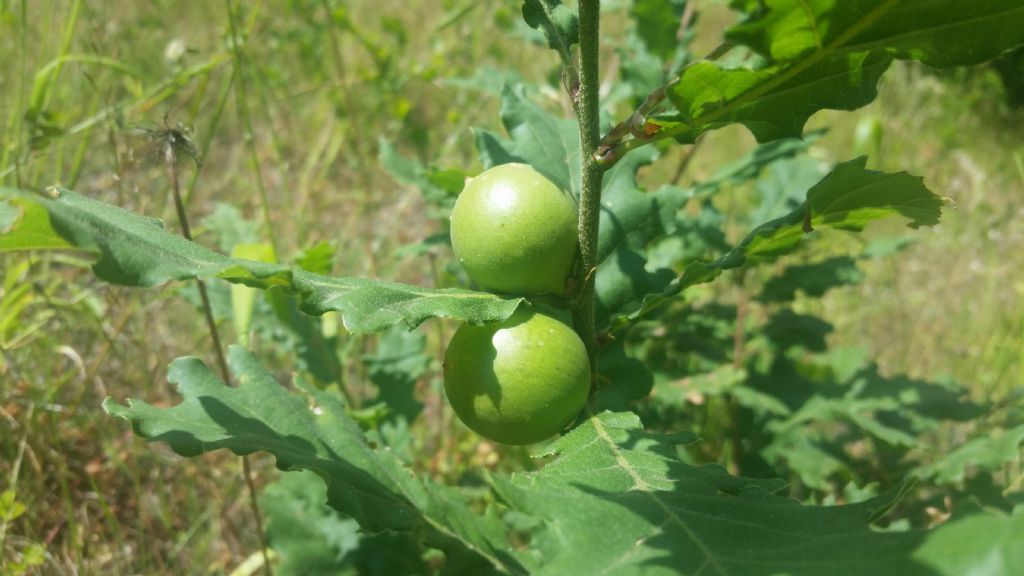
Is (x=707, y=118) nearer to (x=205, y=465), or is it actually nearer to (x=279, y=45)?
(x=205, y=465)

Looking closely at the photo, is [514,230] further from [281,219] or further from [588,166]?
[281,219]

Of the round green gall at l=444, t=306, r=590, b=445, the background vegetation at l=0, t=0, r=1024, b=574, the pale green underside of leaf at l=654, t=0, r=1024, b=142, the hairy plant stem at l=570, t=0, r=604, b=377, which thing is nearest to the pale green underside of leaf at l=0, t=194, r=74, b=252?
the round green gall at l=444, t=306, r=590, b=445

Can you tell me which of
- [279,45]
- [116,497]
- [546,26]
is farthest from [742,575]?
[279,45]

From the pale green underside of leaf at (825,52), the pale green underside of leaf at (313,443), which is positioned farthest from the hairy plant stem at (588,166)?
the pale green underside of leaf at (313,443)

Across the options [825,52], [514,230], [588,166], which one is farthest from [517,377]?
[825,52]

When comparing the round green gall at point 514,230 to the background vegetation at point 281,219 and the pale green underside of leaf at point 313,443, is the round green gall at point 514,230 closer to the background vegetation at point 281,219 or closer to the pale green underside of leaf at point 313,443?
the pale green underside of leaf at point 313,443
